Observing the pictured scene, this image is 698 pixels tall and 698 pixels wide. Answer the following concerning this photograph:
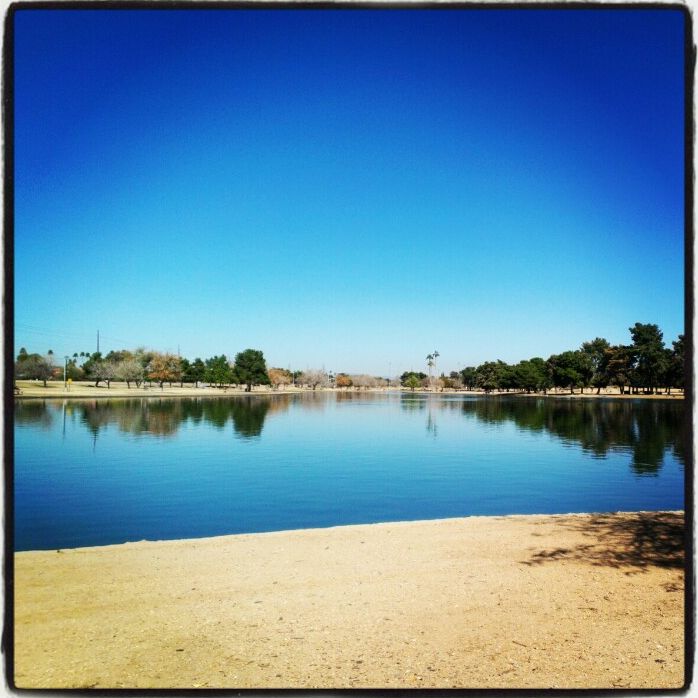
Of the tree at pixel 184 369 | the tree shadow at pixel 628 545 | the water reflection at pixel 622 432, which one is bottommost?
the water reflection at pixel 622 432

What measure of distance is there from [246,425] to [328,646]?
24.6 meters

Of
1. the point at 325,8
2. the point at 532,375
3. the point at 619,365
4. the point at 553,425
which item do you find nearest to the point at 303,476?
the point at 325,8

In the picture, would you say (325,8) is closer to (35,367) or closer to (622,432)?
(622,432)

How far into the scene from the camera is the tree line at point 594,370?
91.7ft

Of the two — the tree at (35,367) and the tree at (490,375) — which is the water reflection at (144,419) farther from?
the tree at (490,375)

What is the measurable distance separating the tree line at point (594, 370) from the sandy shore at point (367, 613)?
1150cm

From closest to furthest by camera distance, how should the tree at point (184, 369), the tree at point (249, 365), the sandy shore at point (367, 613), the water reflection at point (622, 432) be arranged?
the sandy shore at point (367, 613)
the water reflection at point (622, 432)
the tree at point (184, 369)
the tree at point (249, 365)

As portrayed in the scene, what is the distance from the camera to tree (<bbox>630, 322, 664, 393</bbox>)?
27.0m

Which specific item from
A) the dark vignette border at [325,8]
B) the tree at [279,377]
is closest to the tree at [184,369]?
the tree at [279,377]

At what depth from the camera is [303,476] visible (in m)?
13.4

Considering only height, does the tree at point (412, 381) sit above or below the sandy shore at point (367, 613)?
below

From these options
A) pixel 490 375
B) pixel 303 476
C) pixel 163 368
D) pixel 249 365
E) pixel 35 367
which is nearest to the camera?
pixel 303 476

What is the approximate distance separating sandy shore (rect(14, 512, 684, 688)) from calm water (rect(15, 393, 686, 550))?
2.94 metres

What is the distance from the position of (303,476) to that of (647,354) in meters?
22.8
